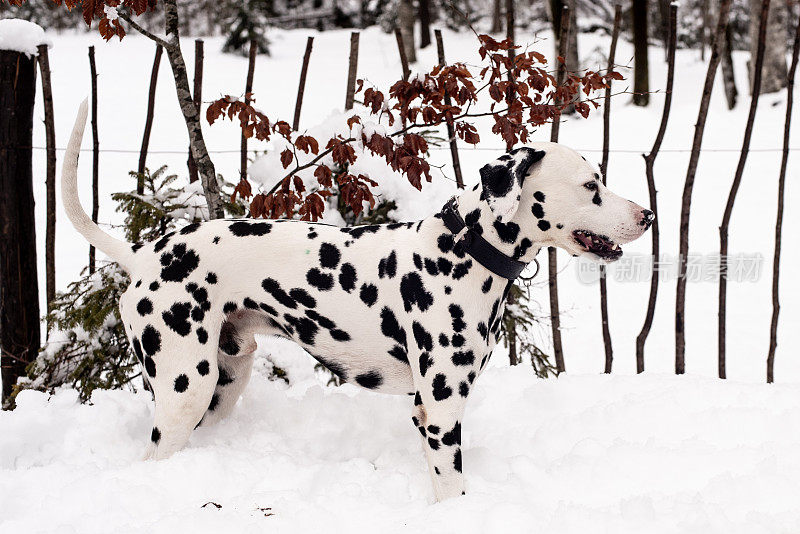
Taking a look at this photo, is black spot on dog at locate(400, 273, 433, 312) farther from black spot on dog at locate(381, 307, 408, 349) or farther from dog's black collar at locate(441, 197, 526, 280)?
dog's black collar at locate(441, 197, 526, 280)

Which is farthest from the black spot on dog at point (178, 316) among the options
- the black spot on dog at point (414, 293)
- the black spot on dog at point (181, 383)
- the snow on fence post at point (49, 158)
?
the snow on fence post at point (49, 158)

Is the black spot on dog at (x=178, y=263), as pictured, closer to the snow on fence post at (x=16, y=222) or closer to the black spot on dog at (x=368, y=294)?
the black spot on dog at (x=368, y=294)

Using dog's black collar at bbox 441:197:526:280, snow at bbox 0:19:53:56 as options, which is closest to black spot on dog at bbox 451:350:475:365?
dog's black collar at bbox 441:197:526:280

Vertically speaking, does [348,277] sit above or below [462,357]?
above

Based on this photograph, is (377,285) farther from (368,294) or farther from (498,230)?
(498,230)

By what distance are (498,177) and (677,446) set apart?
1.35 m

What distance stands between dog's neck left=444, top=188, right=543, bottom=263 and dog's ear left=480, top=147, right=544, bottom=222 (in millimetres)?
86

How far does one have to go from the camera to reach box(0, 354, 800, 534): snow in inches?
89.5

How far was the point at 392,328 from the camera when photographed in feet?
8.52

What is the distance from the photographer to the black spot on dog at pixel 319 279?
8.64 ft

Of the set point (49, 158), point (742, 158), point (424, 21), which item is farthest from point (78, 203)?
point (424, 21)

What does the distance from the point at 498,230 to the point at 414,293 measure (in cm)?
37

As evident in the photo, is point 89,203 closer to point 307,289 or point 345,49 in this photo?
point 307,289

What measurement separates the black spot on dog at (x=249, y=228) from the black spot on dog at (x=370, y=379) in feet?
2.17
